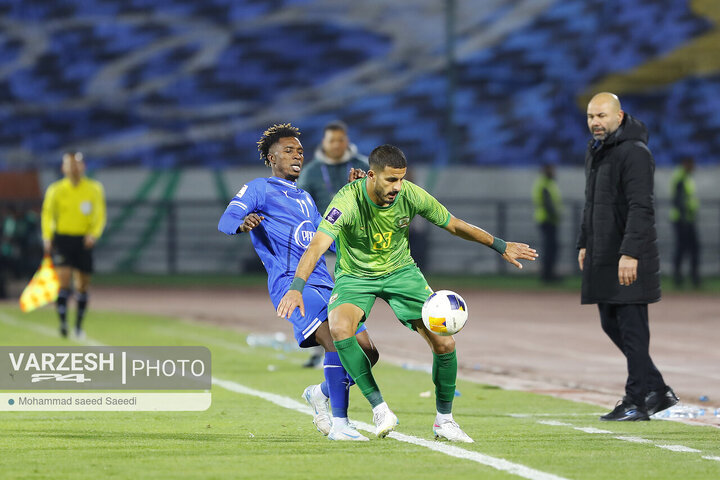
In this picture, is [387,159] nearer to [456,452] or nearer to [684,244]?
[456,452]

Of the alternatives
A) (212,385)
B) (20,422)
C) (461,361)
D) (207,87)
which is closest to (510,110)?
(207,87)

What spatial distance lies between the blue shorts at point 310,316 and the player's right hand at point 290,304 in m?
0.51

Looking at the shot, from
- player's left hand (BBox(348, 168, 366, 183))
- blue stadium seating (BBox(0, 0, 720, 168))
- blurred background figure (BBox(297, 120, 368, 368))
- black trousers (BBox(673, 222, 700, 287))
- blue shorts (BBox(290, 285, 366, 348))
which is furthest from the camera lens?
blue stadium seating (BBox(0, 0, 720, 168))

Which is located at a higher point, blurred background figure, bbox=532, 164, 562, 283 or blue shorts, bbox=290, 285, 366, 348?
blurred background figure, bbox=532, 164, 562, 283

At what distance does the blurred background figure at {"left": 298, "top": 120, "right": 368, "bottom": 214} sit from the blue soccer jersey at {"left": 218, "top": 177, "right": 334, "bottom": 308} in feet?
11.3

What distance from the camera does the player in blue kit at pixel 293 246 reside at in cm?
809

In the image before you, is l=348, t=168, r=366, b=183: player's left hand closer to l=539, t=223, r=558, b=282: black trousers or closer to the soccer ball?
the soccer ball

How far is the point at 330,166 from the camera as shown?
39.7 feet

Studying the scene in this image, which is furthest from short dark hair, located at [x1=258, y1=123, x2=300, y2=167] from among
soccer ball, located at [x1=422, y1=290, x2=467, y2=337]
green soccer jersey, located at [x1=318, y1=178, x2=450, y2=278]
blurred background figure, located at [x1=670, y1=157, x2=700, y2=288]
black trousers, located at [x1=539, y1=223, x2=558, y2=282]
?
black trousers, located at [x1=539, y1=223, x2=558, y2=282]

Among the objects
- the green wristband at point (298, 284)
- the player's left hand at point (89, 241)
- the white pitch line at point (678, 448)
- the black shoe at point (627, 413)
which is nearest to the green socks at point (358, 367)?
the green wristband at point (298, 284)

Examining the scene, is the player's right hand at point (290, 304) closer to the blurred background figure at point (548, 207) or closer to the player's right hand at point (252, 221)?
the player's right hand at point (252, 221)

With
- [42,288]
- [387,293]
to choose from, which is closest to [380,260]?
[387,293]

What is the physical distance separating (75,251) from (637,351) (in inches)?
356

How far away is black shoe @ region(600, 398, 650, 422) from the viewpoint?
29.5 feet
